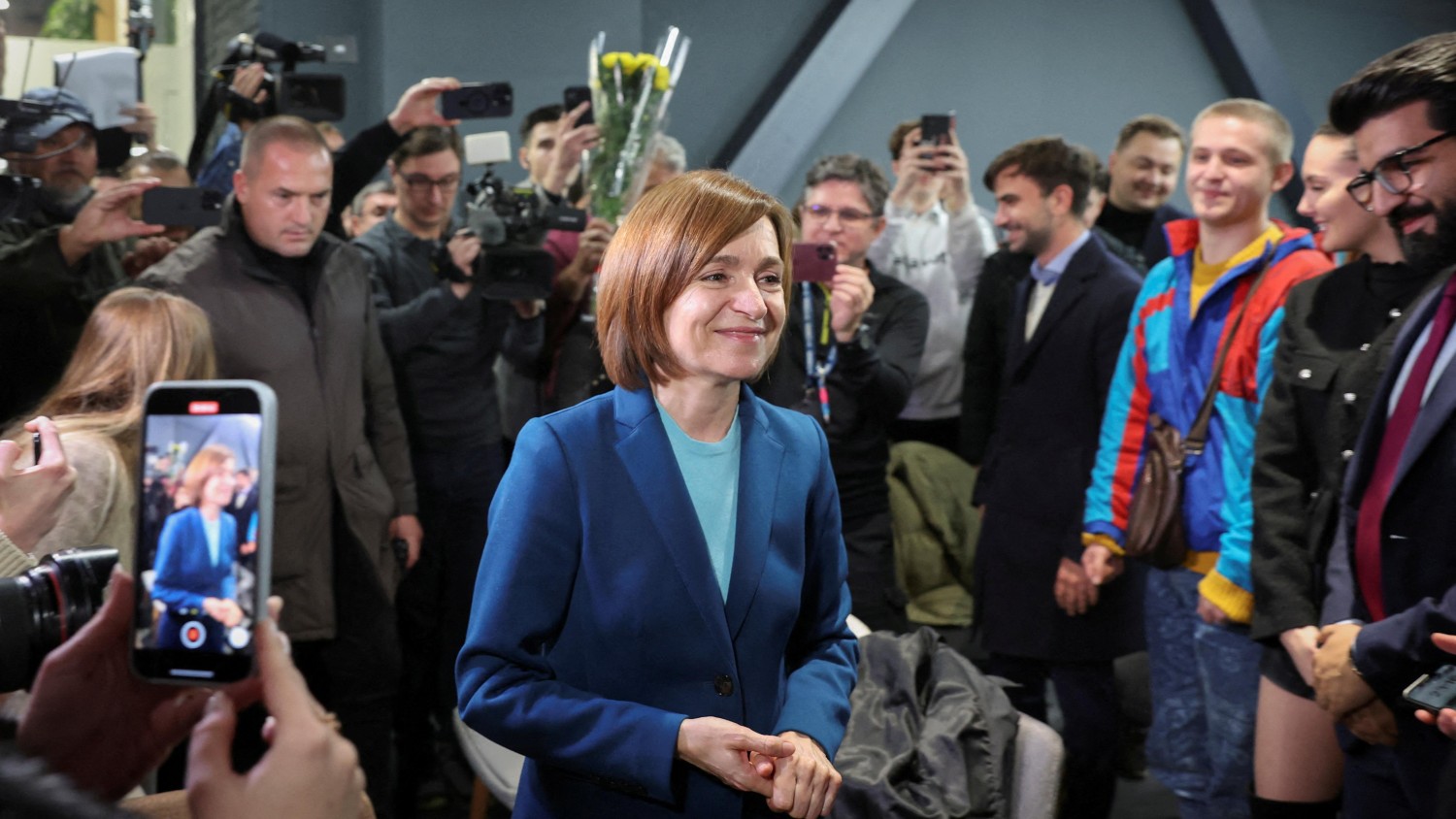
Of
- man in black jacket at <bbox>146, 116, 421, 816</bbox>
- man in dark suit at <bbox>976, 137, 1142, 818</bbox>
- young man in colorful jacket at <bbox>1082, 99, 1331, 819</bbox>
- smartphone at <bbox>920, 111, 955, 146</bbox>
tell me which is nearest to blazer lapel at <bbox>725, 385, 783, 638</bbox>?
young man in colorful jacket at <bbox>1082, 99, 1331, 819</bbox>

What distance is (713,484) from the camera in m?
1.53

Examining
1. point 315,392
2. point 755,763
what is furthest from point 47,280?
point 755,763

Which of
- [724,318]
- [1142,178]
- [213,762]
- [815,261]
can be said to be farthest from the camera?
[1142,178]

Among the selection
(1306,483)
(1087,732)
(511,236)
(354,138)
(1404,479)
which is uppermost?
(354,138)

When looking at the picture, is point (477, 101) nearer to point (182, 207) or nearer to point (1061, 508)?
point (182, 207)

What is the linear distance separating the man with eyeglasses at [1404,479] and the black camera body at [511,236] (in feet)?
6.23

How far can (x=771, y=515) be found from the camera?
1509 millimetres

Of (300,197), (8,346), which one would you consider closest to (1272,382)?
(300,197)

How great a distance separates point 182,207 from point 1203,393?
229cm

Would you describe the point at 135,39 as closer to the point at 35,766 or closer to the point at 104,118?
the point at 104,118

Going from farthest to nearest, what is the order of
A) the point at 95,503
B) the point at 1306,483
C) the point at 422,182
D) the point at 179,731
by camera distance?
the point at 422,182 → the point at 1306,483 → the point at 95,503 → the point at 179,731

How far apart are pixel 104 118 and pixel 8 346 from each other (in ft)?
3.64

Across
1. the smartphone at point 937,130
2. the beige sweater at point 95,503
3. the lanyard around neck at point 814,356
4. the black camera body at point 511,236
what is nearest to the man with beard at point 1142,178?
the smartphone at point 937,130

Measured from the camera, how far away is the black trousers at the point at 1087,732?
10.3ft
